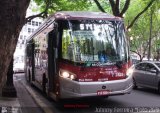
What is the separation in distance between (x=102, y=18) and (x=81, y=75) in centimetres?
212

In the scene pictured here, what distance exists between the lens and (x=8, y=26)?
4.32 meters

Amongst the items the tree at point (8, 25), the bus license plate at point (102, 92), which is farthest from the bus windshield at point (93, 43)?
the tree at point (8, 25)

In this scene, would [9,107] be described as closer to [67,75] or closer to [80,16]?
[67,75]

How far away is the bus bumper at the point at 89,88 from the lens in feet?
37.3

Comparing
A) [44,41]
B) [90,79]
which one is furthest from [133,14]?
[90,79]

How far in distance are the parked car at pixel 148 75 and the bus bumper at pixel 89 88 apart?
17.2 ft

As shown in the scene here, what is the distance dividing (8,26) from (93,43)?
25.2 ft

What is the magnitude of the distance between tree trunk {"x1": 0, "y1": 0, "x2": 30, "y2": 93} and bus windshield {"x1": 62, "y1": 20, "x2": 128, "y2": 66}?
722 cm

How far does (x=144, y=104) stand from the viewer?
1334 cm

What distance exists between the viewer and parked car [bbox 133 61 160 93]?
55.7ft

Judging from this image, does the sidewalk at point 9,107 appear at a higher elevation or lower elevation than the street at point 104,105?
higher

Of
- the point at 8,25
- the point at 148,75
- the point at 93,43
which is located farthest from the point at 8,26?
the point at 148,75

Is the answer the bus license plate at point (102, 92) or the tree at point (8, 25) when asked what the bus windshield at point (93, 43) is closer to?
the bus license plate at point (102, 92)

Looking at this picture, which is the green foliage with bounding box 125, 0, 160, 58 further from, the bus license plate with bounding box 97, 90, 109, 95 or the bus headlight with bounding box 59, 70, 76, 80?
the bus headlight with bounding box 59, 70, 76, 80
